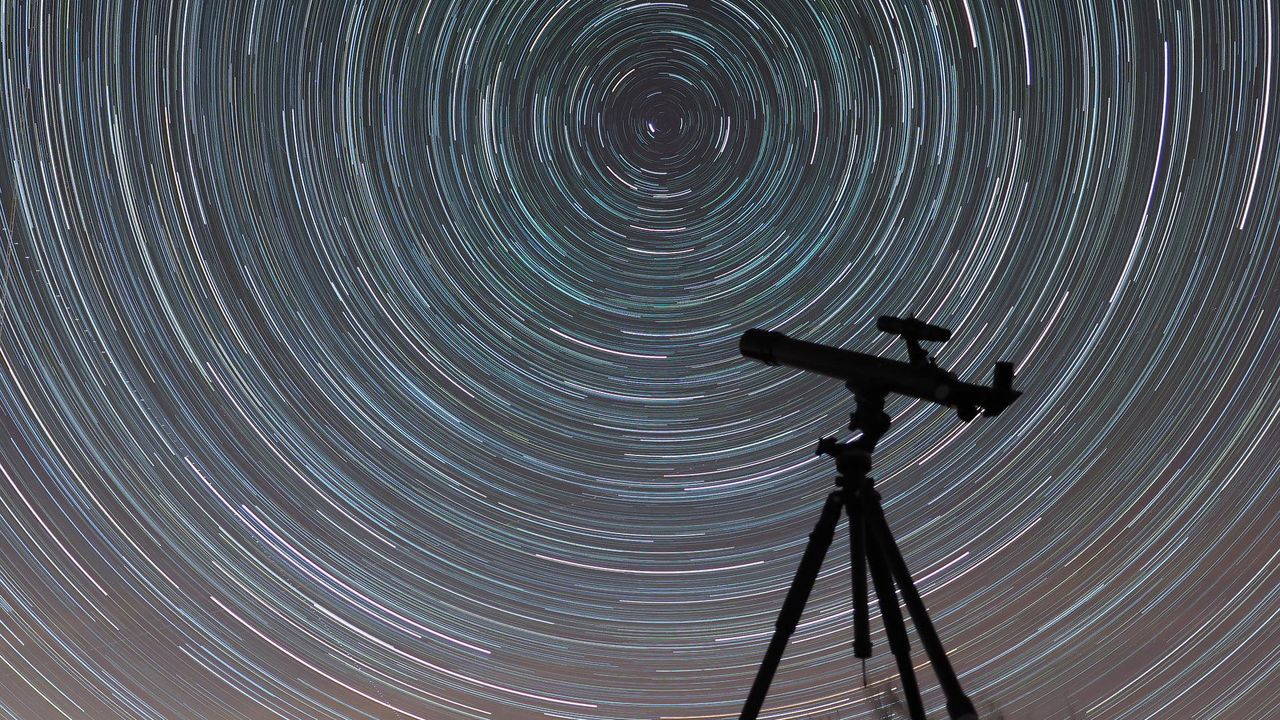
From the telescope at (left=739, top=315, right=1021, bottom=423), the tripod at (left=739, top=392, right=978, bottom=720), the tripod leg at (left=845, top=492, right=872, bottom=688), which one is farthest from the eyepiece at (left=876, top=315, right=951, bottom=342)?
the tripod leg at (left=845, top=492, right=872, bottom=688)

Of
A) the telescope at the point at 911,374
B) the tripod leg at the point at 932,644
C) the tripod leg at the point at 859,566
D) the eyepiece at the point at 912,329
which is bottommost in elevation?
the tripod leg at the point at 932,644

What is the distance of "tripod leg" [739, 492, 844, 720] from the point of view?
240cm

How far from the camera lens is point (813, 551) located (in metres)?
2.45

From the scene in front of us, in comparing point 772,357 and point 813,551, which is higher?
point 772,357

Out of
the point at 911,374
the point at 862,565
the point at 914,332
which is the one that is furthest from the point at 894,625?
the point at 914,332

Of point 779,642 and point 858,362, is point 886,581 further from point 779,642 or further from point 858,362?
point 858,362

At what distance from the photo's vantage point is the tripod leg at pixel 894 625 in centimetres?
239

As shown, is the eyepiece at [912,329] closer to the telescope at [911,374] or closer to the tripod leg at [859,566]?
the telescope at [911,374]

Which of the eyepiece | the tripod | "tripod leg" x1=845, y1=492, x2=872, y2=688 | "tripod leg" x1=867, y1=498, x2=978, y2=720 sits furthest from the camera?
the eyepiece

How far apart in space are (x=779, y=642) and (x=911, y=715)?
14.6 inches

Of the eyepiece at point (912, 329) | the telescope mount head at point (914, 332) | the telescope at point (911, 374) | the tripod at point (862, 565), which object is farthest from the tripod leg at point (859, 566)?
the eyepiece at point (912, 329)

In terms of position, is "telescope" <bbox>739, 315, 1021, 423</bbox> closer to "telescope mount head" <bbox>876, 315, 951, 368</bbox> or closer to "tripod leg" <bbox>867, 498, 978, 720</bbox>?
"telescope mount head" <bbox>876, 315, 951, 368</bbox>

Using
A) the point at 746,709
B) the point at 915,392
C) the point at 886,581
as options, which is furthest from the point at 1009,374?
the point at 746,709

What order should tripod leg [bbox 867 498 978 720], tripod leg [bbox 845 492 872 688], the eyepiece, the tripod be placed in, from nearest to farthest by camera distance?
tripod leg [bbox 867 498 978 720] → the tripod → tripod leg [bbox 845 492 872 688] → the eyepiece
